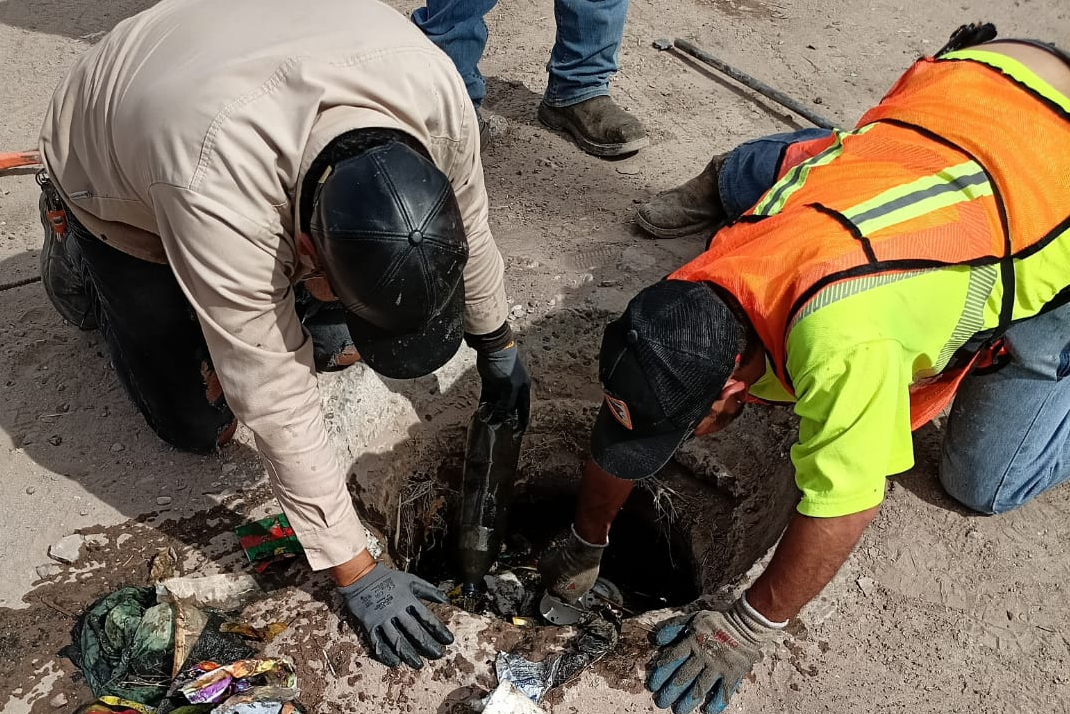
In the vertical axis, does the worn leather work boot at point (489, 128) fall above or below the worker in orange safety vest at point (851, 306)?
below

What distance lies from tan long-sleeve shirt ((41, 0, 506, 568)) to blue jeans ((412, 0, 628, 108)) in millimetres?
1483

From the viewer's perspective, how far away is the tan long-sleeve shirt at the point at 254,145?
154 cm

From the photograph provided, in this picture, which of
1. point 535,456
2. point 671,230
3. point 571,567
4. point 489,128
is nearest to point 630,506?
point 535,456

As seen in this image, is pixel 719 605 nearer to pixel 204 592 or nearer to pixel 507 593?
pixel 507 593

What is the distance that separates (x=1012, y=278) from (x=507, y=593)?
5.79 ft

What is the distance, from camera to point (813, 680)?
1.96 meters

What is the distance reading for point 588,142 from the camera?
12.4 ft

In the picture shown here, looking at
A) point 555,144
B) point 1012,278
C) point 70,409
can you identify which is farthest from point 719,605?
point 555,144

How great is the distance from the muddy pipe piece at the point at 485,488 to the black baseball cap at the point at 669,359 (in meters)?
0.73

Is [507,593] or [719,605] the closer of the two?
[719,605]

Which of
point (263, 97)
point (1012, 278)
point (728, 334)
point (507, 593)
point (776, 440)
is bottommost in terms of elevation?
point (507, 593)

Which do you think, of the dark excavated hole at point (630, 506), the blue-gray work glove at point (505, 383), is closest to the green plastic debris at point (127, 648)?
the dark excavated hole at point (630, 506)

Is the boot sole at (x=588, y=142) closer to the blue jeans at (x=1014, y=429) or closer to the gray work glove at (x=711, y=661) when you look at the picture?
the blue jeans at (x=1014, y=429)

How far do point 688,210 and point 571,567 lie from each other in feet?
5.08
